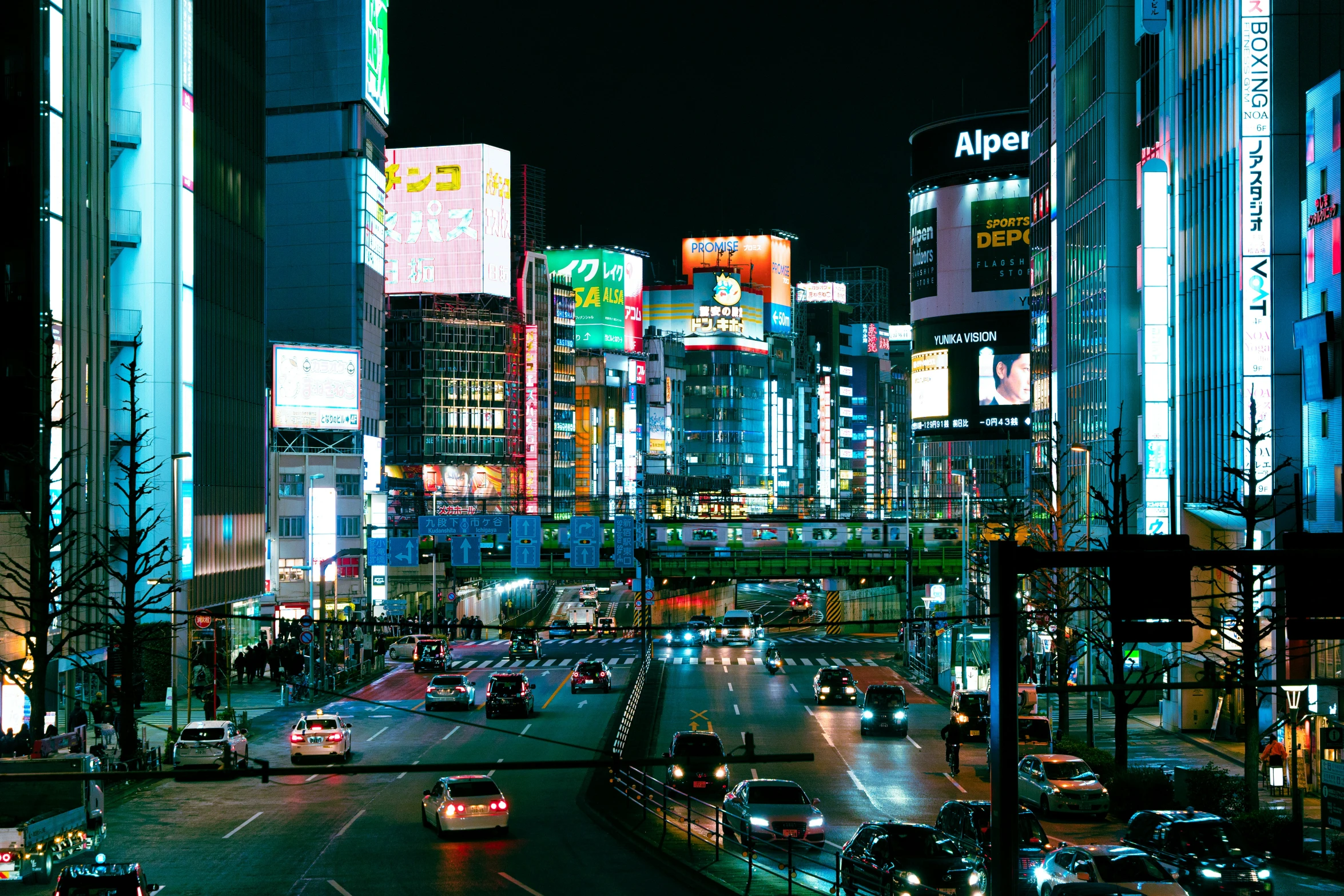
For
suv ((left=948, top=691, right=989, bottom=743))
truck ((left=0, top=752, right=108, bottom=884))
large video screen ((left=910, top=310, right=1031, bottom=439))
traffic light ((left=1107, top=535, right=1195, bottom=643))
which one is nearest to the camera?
traffic light ((left=1107, top=535, right=1195, bottom=643))

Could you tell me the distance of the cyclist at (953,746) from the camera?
38000 millimetres

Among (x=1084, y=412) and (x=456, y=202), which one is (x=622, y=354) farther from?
(x=1084, y=412)

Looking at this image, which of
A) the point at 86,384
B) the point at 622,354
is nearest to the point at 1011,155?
the point at 622,354

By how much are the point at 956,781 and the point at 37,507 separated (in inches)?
972

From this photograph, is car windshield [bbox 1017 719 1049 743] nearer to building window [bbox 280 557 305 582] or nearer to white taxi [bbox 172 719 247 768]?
white taxi [bbox 172 719 247 768]

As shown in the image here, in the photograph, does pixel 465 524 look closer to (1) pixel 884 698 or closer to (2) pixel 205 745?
(1) pixel 884 698

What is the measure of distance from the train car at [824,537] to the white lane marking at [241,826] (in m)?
52.1

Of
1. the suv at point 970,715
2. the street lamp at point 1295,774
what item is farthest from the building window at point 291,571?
the street lamp at point 1295,774

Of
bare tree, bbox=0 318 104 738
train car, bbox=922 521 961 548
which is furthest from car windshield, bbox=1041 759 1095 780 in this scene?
train car, bbox=922 521 961 548

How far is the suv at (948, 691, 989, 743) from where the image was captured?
1769 inches

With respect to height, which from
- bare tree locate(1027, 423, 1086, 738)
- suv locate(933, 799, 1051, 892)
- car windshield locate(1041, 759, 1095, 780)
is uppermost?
bare tree locate(1027, 423, 1086, 738)

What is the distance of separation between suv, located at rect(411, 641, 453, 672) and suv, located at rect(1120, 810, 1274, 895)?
49419mm

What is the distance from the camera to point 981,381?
121 metres

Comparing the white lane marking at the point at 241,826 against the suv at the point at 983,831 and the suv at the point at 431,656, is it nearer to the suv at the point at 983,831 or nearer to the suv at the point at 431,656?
the suv at the point at 983,831
